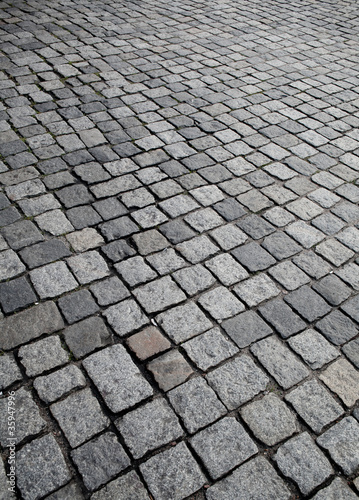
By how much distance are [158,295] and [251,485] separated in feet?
4.69

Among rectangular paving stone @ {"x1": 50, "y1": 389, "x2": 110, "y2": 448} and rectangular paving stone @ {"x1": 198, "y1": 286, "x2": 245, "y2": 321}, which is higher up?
rectangular paving stone @ {"x1": 198, "y1": 286, "x2": 245, "y2": 321}

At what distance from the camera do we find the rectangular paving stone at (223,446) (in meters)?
2.33

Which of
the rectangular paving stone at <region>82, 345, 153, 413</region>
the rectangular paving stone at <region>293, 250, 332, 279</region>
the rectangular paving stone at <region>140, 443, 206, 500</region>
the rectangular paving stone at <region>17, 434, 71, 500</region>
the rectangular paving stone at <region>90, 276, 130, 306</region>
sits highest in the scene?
the rectangular paving stone at <region>293, 250, 332, 279</region>

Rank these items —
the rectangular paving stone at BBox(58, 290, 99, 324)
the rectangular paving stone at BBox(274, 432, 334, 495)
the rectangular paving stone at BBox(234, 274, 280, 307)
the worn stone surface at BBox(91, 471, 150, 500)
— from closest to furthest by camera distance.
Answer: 1. the worn stone surface at BBox(91, 471, 150, 500)
2. the rectangular paving stone at BBox(274, 432, 334, 495)
3. the rectangular paving stone at BBox(58, 290, 99, 324)
4. the rectangular paving stone at BBox(234, 274, 280, 307)

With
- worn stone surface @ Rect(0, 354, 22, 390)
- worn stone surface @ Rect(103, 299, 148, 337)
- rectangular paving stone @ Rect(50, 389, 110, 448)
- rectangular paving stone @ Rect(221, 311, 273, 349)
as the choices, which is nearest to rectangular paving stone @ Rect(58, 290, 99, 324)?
worn stone surface @ Rect(103, 299, 148, 337)

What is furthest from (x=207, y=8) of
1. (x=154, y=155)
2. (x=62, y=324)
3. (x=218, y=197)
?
(x=62, y=324)

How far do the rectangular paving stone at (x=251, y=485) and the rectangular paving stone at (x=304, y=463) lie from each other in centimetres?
8

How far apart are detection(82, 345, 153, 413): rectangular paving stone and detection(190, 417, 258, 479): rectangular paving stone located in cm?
44

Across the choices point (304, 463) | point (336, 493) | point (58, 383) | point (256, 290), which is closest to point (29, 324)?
point (58, 383)

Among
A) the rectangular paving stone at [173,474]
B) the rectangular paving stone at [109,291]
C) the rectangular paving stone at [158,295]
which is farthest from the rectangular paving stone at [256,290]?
the rectangular paving stone at [173,474]

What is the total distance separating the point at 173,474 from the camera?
2.28 m

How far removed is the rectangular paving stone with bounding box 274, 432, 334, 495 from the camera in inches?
90.7

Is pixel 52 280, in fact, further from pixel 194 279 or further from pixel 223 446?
pixel 223 446

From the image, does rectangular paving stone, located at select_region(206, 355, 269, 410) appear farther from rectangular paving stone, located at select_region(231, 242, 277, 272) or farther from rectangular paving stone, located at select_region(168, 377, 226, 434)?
rectangular paving stone, located at select_region(231, 242, 277, 272)
